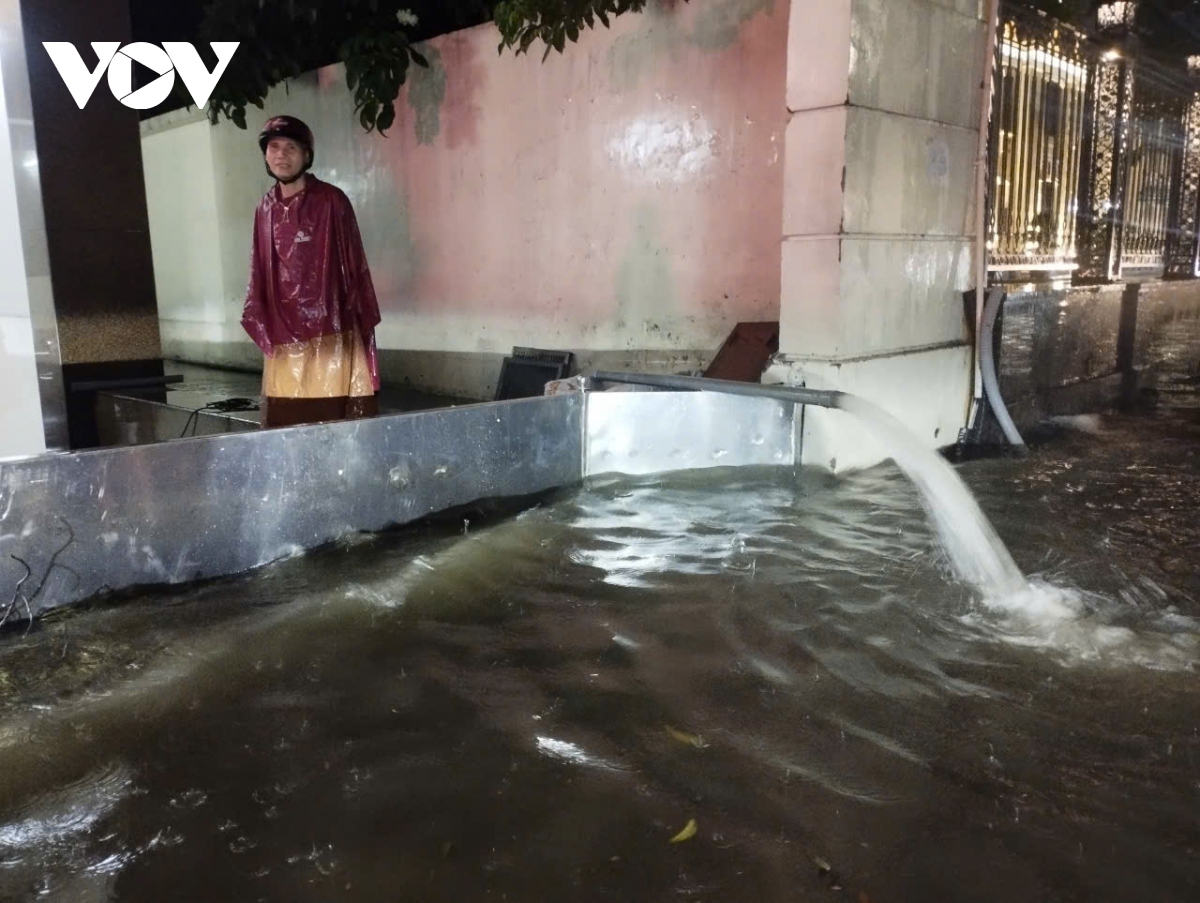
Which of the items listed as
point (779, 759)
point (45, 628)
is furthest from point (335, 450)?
point (779, 759)

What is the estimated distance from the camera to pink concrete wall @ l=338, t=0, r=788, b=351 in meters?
5.78

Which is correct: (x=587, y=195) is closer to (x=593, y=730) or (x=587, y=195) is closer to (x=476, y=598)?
(x=476, y=598)

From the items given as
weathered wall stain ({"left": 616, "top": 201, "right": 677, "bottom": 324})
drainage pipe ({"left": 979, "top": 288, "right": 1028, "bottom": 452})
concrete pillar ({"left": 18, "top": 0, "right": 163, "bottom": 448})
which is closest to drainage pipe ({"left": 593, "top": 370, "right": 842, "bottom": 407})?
weathered wall stain ({"left": 616, "top": 201, "right": 677, "bottom": 324})

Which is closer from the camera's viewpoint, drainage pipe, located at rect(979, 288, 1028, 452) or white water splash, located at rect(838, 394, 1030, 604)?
white water splash, located at rect(838, 394, 1030, 604)

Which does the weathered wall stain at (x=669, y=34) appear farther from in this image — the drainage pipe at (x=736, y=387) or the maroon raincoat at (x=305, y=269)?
the maroon raincoat at (x=305, y=269)

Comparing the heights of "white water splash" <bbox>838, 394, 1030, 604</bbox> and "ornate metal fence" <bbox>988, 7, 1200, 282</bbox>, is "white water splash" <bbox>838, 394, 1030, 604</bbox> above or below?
below

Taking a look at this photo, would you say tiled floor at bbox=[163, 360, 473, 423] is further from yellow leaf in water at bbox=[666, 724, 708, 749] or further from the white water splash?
yellow leaf in water at bbox=[666, 724, 708, 749]

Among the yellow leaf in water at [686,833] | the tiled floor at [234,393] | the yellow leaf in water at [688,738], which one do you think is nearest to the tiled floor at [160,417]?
the tiled floor at [234,393]

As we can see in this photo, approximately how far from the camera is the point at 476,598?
3.26 m

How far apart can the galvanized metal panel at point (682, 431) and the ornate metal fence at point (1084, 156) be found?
2.23 meters

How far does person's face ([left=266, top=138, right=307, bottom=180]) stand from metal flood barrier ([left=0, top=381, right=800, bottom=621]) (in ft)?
5.04

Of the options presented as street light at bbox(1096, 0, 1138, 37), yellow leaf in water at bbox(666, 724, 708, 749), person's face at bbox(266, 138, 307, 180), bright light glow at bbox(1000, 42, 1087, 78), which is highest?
street light at bbox(1096, 0, 1138, 37)

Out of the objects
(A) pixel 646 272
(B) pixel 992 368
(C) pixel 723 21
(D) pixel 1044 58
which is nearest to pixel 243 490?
(A) pixel 646 272

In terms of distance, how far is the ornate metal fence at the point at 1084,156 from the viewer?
5957mm
